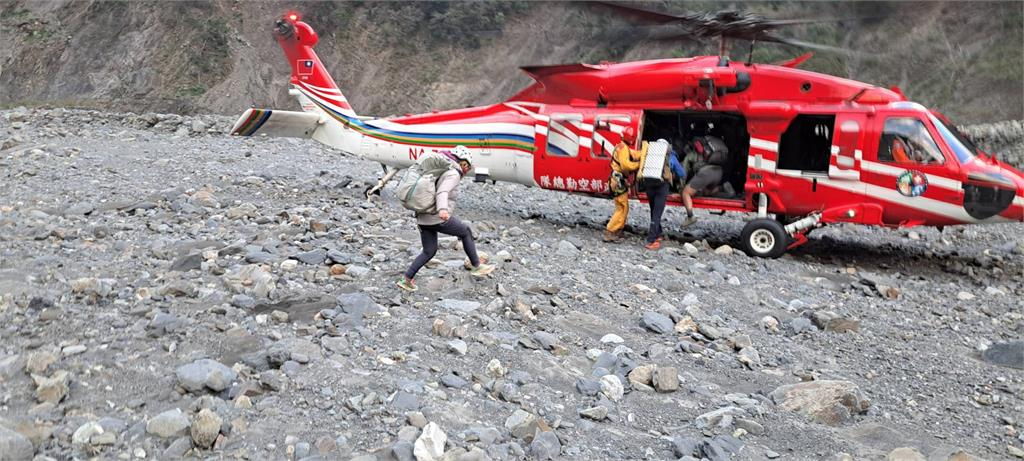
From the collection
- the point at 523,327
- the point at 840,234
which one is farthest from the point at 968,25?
the point at 523,327

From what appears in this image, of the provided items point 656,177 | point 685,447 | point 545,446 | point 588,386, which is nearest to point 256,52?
point 656,177

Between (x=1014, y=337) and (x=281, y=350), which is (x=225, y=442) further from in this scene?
(x=1014, y=337)

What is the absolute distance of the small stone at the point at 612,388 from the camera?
5.30m

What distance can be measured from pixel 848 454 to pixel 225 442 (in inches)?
138

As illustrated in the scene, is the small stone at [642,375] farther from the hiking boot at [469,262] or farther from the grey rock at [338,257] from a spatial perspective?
the grey rock at [338,257]

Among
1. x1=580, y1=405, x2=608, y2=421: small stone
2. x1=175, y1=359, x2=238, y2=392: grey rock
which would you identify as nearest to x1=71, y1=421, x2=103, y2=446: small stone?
x1=175, y1=359, x2=238, y2=392: grey rock

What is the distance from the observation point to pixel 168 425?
4176 millimetres

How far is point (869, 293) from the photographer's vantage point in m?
8.88

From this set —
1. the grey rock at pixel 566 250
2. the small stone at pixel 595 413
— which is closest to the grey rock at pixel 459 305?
the small stone at pixel 595 413

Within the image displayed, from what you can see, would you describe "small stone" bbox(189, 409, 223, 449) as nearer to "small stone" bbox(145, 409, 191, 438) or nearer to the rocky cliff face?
"small stone" bbox(145, 409, 191, 438)

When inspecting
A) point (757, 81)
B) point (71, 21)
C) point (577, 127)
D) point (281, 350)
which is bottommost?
point (281, 350)

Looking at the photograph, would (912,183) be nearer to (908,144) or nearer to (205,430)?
(908,144)

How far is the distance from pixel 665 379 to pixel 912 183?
588 cm

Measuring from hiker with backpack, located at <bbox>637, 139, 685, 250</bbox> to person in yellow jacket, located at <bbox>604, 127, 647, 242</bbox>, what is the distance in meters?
0.15
